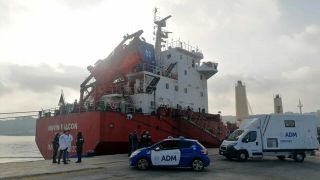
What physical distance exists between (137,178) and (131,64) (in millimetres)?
17321

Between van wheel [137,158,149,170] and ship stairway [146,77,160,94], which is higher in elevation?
ship stairway [146,77,160,94]

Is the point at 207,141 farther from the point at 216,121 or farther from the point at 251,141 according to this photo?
the point at 251,141

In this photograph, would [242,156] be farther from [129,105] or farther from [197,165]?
[129,105]

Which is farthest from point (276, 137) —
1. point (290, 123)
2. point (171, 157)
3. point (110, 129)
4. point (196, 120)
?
point (196, 120)

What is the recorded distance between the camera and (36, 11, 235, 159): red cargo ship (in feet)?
A: 78.4

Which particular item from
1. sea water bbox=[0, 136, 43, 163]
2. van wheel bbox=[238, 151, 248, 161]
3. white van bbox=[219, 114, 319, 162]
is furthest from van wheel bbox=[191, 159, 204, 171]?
sea water bbox=[0, 136, 43, 163]

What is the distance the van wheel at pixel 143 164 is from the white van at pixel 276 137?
273 inches

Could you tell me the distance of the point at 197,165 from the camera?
15.2m

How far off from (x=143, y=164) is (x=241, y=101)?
3416cm

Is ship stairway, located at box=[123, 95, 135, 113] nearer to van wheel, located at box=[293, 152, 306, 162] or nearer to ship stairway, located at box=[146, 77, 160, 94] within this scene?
ship stairway, located at box=[146, 77, 160, 94]

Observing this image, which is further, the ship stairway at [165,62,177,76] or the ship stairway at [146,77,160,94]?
the ship stairway at [165,62,177,76]

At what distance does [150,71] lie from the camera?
31.5 metres

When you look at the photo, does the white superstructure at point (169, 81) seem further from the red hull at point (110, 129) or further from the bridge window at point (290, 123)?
the bridge window at point (290, 123)

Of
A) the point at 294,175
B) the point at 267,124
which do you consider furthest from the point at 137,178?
the point at 267,124
